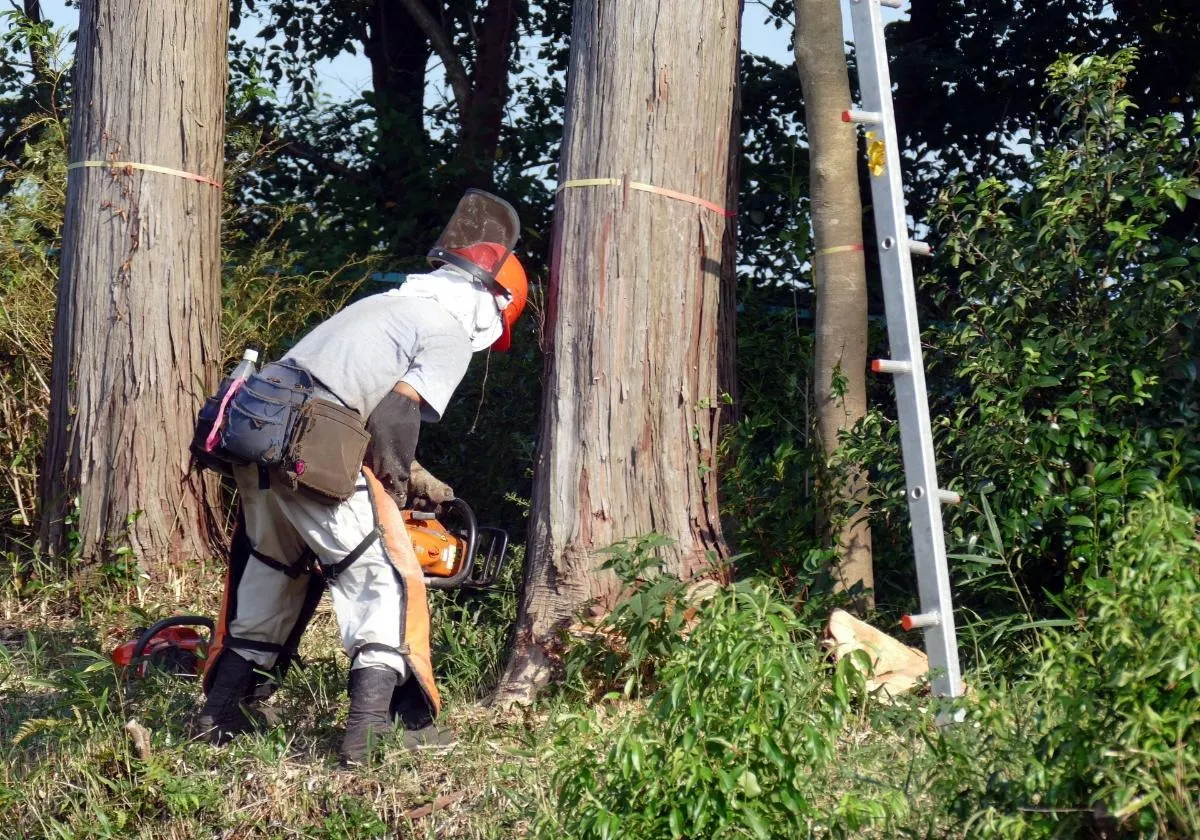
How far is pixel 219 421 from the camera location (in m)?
4.39

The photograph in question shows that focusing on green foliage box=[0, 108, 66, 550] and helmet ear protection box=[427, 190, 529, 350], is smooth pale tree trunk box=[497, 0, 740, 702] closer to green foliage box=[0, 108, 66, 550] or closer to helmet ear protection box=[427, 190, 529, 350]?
helmet ear protection box=[427, 190, 529, 350]

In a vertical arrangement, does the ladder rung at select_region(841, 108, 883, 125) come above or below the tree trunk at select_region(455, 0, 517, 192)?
below

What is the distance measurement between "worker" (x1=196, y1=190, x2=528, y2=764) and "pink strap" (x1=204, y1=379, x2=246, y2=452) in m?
0.04

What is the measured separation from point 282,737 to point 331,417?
3.46 feet

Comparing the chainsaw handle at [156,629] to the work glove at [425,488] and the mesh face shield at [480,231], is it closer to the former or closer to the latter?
the work glove at [425,488]

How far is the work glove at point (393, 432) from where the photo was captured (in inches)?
178

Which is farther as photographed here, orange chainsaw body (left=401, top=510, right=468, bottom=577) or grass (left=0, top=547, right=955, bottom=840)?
orange chainsaw body (left=401, top=510, right=468, bottom=577)

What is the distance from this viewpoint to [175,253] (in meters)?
6.59

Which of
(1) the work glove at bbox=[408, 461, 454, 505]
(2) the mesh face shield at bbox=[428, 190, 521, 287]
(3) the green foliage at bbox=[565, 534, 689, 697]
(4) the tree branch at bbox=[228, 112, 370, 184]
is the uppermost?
(4) the tree branch at bbox=[228, 112, 370, 184]

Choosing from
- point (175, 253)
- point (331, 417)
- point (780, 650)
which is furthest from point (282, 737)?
point (175, 253)

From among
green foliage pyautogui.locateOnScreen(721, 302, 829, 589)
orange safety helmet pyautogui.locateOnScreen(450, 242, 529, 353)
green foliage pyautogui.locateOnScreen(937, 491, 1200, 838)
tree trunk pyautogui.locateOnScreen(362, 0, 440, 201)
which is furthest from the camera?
tree trunk pyautogui.locateOnScreen(362, 0, 440, 201)

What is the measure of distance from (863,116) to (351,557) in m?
2.09

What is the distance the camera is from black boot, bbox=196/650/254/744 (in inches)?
182

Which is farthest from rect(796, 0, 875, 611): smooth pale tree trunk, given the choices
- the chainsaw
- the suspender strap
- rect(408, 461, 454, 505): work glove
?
the suspender strap
